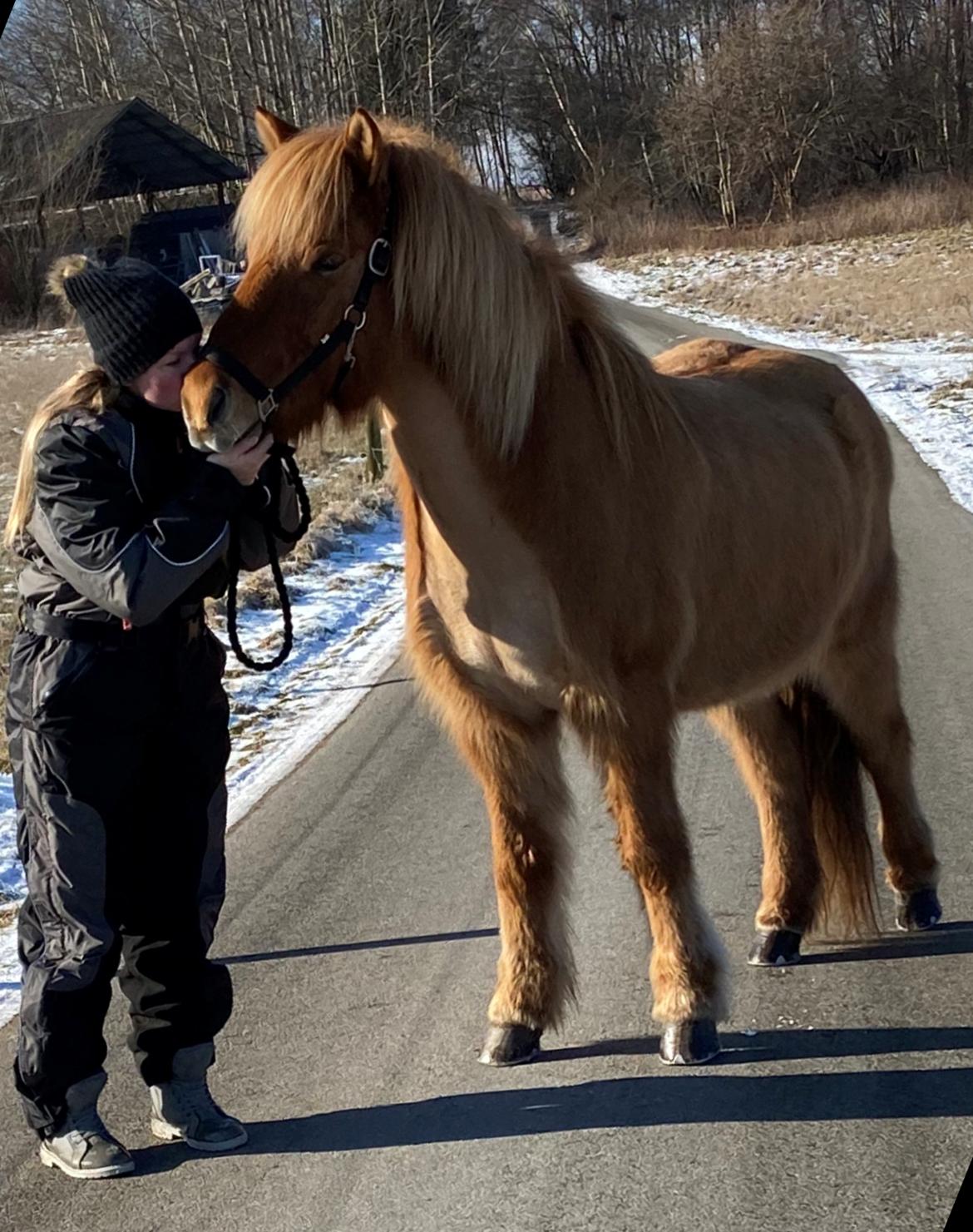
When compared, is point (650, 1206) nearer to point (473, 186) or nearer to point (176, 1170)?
point (176, 1170)

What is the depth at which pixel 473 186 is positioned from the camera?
2.97 m

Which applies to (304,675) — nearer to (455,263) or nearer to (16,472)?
(455,263)

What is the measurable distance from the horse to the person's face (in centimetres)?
18

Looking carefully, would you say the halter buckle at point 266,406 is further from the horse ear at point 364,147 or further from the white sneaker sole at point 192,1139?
the white sneaker sole at point 192,1139

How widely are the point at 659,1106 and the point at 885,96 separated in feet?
90.5

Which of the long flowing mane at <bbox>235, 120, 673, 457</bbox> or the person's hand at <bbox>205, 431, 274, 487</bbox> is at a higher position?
the long flowing mane at <bbox>235, 120, 673, 457</bbox>

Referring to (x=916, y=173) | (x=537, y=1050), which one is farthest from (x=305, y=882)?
(x=916, y=173)

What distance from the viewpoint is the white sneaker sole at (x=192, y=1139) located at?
9.41 feet

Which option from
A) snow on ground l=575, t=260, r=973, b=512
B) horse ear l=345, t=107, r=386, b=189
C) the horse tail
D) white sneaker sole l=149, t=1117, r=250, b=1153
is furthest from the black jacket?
snow on ground l=575, t=260, r=973, b=512

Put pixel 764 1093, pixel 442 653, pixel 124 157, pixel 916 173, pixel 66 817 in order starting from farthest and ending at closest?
pixel 916 173
pixel 124 157
pixel 442 653
pixel 764 1093
pixel 66 817

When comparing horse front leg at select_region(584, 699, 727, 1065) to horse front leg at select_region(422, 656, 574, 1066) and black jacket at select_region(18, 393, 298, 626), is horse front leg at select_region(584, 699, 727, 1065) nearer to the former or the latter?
horse front leg at select_region(422, 656, 574, 1066)

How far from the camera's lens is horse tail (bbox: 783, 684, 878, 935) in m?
3.84

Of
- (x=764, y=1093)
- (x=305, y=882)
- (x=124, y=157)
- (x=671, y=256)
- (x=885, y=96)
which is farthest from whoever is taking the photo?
(x=885, y=96)

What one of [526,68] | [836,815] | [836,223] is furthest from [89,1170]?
[836,223]
